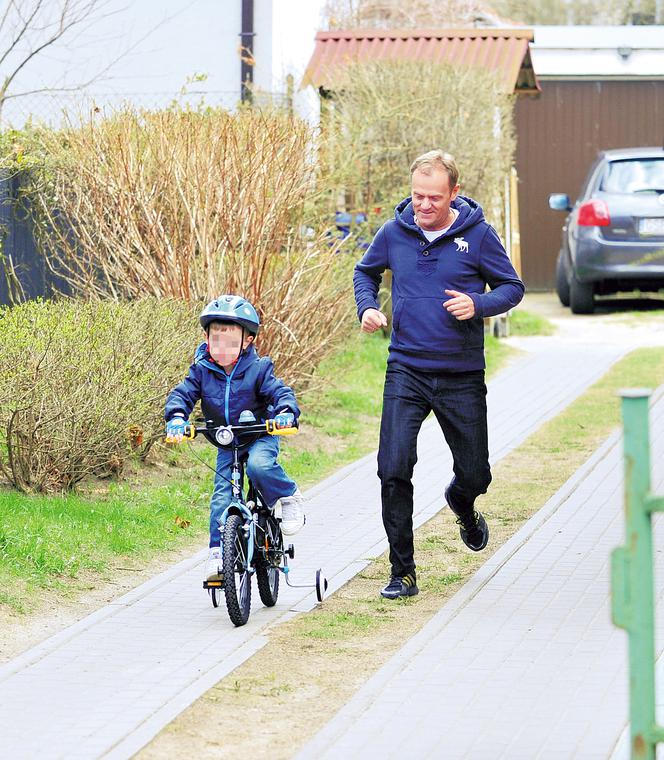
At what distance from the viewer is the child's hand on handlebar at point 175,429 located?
5941mm

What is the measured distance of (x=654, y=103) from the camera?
2148cm

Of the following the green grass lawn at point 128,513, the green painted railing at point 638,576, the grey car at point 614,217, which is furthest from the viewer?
the grey car at point 614,217

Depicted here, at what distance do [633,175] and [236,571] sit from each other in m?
11.4

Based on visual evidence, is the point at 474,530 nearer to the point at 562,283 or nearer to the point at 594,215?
the point at 594,215

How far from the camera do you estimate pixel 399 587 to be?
21.6ft

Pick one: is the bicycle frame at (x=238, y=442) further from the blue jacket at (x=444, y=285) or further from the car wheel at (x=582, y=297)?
the car wheel at (x=582, y=297)

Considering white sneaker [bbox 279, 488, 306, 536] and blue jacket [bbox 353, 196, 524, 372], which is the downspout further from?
white sneaker [bbox 279, 488, 306, 536]

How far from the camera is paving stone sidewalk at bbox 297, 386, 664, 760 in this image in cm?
464

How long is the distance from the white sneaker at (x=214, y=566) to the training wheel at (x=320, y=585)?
0.47 meters

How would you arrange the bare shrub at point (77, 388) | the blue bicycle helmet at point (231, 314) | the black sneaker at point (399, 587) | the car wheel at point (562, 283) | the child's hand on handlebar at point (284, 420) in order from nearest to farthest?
the child's hand on handlebar at point (284, 420) < the blue bicycle helmet at point (231, 314) < the black sneaker at point (399, 587) < the bare shrub at point (77, 388) < the car wheel at point (562, 283)

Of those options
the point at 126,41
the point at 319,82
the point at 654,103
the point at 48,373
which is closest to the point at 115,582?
the point at 48,373

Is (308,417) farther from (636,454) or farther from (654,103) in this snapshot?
(654,103)

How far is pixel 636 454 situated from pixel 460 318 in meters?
2.70

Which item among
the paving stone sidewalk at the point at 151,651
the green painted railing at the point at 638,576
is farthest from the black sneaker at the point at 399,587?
the green painted railing at the point at 638,576
